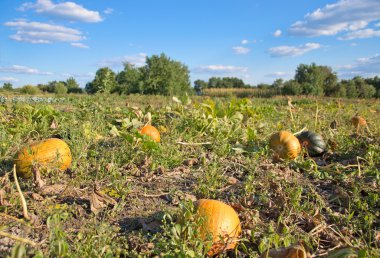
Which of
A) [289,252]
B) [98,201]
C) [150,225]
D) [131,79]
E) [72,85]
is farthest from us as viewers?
[72,85]

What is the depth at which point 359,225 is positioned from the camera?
2.87 meters

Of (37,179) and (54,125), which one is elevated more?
(54,125)

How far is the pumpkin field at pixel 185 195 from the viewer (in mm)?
2365

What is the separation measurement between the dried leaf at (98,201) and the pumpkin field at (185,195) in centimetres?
1

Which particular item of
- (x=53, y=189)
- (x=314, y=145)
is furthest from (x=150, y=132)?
(x=314, y=145)

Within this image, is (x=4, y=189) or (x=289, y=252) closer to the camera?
(x=289, y=252)

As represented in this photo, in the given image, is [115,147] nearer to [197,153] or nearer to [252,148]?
[197,153]

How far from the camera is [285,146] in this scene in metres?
4.72

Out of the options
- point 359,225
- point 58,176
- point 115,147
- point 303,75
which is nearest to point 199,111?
point 115,147

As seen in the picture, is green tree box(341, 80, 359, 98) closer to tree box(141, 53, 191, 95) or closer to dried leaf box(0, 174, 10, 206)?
tree box(141, 53, 191, 95)

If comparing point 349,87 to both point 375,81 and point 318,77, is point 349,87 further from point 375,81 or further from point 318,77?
point 375,81

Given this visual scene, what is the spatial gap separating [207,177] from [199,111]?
2822 millimetres

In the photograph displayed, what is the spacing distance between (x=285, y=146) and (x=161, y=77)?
175 ft

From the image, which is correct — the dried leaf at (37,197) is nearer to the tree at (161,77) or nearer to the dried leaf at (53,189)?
the dried leaf at (53,189)
